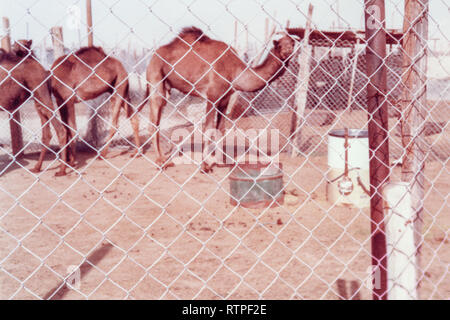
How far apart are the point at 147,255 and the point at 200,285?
2.51ft

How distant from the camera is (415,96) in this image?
2.10 metres

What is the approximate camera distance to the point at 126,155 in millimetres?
8523

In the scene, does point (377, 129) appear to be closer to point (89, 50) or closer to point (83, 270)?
point (83, 270)

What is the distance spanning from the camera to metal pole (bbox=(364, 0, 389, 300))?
182cm

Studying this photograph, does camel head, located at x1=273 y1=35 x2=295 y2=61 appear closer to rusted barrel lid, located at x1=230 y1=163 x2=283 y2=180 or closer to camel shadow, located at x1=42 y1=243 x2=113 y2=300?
rusted barrel lid, located at x1=230 y1=163 x2=283 y2=180

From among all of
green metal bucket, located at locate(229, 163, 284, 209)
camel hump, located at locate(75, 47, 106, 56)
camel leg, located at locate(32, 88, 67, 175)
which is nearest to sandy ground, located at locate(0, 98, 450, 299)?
green metal bucket, located at locate(229, 163, 284, 209)

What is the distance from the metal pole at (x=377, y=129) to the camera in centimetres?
182

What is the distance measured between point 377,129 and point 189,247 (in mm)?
2314

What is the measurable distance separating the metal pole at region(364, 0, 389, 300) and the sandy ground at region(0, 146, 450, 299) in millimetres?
181

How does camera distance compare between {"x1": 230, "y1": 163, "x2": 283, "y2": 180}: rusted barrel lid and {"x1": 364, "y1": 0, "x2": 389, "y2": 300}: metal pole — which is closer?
{"x1": 364, "y1": 0, "x2": 389, "y2": 300}: metal pole

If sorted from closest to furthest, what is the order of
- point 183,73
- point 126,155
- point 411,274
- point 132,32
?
point 132,32, point 411,274, point 183,73, point 126,155

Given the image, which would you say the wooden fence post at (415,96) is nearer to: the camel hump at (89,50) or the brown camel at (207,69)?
the brown camel at (207,69)

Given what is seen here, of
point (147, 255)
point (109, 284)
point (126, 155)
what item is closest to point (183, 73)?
point (126, 155)
